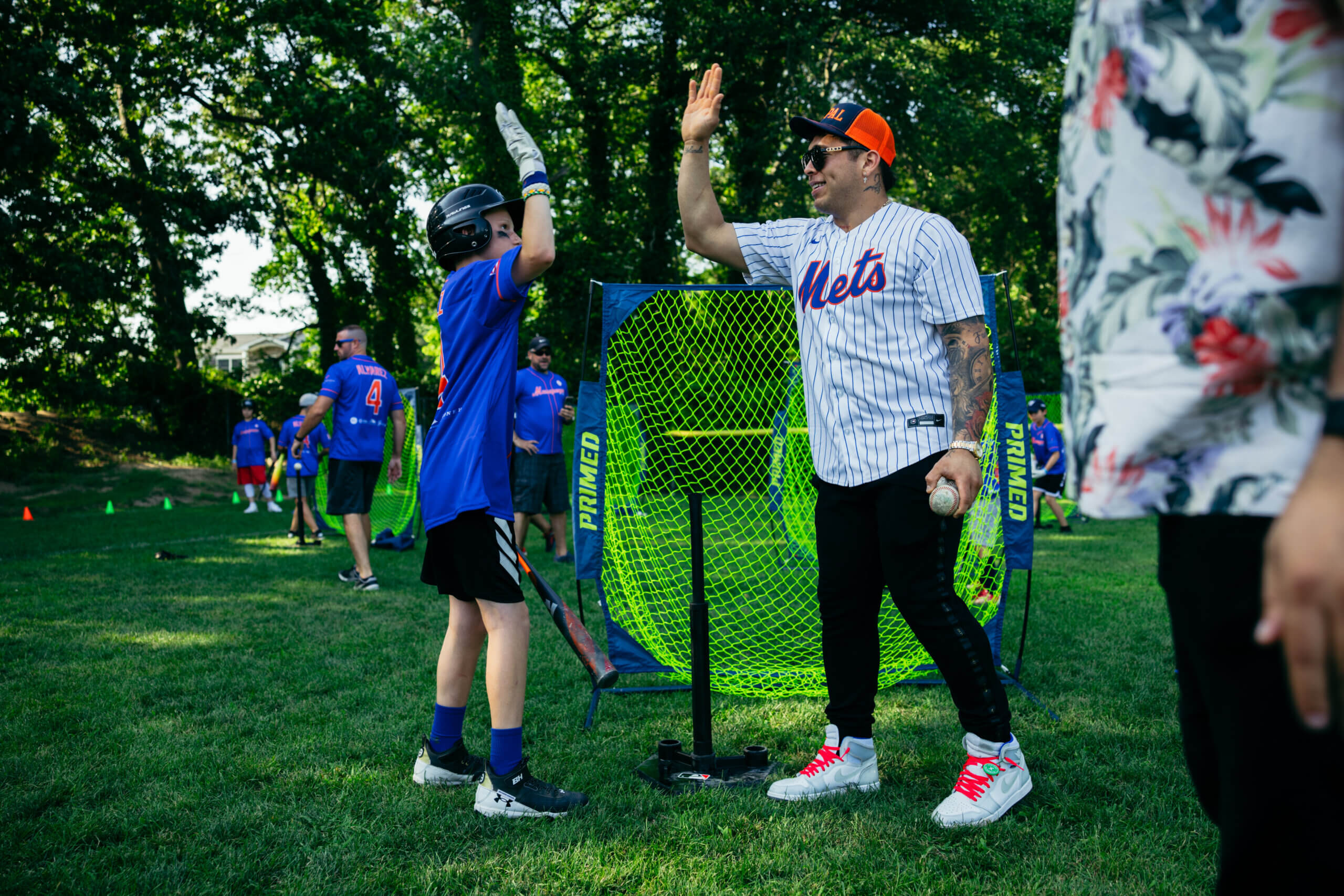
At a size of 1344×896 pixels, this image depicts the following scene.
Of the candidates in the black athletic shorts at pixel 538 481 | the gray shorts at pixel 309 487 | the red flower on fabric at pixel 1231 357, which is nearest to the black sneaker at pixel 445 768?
the red flower on fabric at pixel 1231 357

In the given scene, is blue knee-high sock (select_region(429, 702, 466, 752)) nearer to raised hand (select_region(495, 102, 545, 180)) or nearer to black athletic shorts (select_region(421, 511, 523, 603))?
black athletic shorts (select_region(421, 511, 523, 603))

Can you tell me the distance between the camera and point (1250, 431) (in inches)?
41.1

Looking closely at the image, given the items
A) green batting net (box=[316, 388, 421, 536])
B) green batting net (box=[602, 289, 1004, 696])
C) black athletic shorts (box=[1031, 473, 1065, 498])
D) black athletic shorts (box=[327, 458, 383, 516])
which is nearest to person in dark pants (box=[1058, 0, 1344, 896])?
green batting net (box=[602, 289, 1004, 696])

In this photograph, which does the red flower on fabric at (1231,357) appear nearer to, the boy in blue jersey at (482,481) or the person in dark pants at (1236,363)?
the person in dark pants at (1236,363)

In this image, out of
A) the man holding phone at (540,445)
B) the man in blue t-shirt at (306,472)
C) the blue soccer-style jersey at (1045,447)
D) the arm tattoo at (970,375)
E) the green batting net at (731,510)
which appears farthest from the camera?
the blue soccer-style jersey at (1045,447)

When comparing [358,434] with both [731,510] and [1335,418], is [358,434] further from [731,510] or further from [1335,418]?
[1335,418]

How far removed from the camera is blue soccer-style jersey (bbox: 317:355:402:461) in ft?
24.6

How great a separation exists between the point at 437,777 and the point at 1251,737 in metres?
2.78

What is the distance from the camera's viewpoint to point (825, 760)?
308cm

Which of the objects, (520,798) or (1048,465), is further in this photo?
(1048,465)

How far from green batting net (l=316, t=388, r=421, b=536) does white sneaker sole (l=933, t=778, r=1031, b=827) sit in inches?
276

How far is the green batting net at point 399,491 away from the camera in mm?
10781

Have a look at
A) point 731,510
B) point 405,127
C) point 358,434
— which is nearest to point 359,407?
point 358,434

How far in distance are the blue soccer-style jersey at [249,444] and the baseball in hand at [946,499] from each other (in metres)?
15.5
